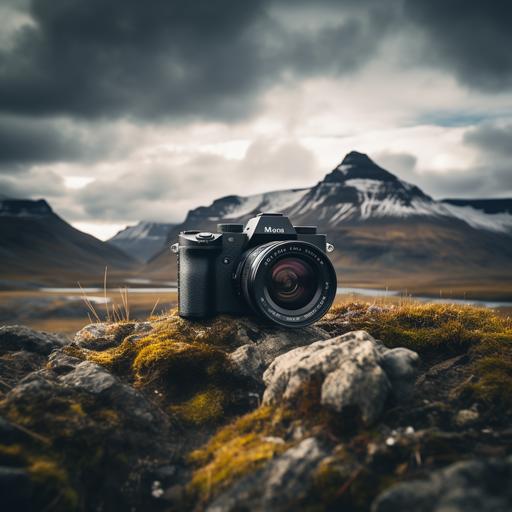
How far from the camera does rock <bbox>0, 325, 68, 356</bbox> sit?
5932mm

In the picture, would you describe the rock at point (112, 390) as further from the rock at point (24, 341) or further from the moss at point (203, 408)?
the rock at point (24, 341)

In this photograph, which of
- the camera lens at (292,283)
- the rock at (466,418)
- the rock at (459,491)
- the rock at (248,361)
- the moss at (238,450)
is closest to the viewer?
the rock at (459,491)

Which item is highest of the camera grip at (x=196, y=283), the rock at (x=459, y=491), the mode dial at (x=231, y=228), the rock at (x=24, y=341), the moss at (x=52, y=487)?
the mode dial at (x=231, y=228)

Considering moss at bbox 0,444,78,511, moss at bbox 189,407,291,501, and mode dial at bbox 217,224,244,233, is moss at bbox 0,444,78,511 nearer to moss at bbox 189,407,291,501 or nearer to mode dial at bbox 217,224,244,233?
moss at bbox 189,407,291,501

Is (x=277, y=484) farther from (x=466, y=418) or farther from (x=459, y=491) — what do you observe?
(x=466, y=418)

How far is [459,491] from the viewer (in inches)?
108

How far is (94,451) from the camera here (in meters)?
3.82

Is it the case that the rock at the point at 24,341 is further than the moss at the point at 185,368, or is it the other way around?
the rock at the point at 24,341

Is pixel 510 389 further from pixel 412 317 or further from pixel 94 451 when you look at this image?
pixel 94 451

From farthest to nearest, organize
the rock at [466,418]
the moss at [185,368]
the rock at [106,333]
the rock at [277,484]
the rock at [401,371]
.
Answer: the rock at [106,333] < the moss at [185,368] < the rock at [401,371] < the rock at [466,418] < the rock at [277,484]

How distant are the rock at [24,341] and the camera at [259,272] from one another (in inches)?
64.6

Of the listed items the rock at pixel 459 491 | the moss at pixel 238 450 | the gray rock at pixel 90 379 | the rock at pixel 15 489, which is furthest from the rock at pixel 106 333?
the rock at pixel 459 491

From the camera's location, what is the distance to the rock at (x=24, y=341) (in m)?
5.93

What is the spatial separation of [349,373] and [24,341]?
4.09 meters
